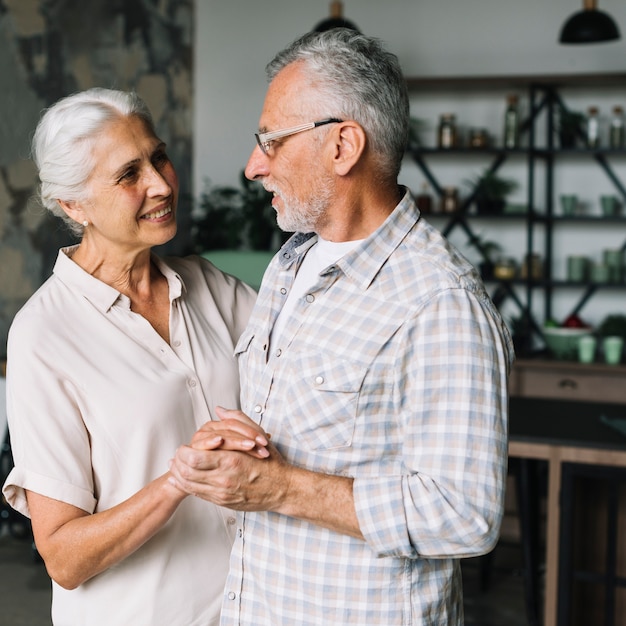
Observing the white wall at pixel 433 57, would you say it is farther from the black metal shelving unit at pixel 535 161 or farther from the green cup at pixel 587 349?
the green cup at pixel 587 349

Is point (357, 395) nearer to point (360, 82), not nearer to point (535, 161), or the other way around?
point (360, 82)

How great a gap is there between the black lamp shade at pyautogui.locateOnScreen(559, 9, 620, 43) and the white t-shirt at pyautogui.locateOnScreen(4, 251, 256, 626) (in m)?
3.67

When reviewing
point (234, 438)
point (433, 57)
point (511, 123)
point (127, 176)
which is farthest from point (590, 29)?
point (234, 438)

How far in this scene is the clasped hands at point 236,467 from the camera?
4.82ft

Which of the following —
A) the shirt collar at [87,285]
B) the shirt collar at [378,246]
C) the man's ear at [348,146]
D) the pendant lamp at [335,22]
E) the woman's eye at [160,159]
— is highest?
the pendant lamp at [335,22]

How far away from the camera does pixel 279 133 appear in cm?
165

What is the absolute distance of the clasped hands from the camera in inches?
57.8

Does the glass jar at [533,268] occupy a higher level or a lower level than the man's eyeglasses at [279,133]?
lower

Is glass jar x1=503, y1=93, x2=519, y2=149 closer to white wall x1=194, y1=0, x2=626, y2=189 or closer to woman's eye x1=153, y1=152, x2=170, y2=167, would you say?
white wall x1=194, y1=0, x2=626, y2=189

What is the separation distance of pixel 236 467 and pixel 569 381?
14.4 ft

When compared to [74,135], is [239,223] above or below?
below

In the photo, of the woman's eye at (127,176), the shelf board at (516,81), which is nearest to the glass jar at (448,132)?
the shelf board at (516,81)

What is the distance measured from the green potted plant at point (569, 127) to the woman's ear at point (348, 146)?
447 cm

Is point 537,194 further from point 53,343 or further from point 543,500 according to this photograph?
point 53,343
